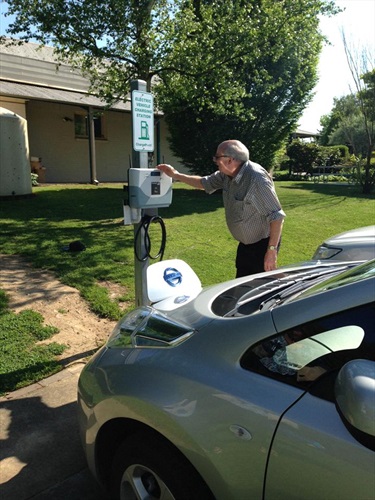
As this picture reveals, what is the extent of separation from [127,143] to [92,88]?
30.9 ft

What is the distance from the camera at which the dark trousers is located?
3.78 meters

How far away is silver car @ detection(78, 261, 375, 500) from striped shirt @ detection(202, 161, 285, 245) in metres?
1.52

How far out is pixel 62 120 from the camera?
1802cm

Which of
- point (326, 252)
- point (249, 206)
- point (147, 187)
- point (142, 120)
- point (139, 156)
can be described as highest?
point (142, 120)

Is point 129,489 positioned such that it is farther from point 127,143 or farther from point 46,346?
point 127,143

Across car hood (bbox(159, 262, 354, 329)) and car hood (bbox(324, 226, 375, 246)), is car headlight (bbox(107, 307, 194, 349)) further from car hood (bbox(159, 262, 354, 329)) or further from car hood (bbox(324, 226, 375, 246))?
car hood (bbox(324, 226, 375, 246))

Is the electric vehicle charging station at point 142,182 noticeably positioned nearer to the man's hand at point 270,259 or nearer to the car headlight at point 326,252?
the man's hand at point 270,259

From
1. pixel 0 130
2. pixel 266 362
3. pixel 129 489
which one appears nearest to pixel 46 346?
pixel 129 489

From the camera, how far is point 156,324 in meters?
2.16

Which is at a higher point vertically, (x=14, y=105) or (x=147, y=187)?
(x=14, y=105)

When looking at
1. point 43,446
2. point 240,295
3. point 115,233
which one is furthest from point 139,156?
point 115,233

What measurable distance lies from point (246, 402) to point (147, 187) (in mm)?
2295

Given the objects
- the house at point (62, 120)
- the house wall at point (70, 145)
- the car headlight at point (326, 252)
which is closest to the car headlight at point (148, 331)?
the car headlight at point (326, 252)

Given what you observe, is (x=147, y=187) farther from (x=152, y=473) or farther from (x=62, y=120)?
(x=62, y=120)
